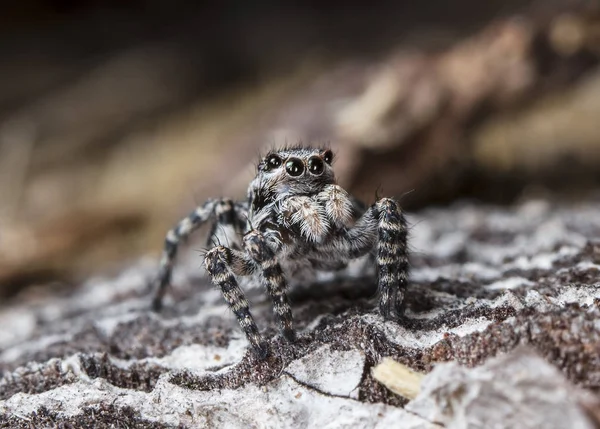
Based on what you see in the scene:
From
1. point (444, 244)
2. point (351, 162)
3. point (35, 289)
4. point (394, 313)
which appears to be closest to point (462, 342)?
point (394, 313)

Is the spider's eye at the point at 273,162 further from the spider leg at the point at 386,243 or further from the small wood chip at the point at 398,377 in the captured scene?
the small wood chip at the point at 398,377

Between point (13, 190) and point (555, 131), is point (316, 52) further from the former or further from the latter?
point (13, 190)

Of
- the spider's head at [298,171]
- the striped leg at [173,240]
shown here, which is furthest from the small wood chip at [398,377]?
the striped leg at [173,240]

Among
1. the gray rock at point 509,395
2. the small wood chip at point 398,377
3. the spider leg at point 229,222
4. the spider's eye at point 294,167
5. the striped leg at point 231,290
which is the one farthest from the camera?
the spider leg at point 229,222

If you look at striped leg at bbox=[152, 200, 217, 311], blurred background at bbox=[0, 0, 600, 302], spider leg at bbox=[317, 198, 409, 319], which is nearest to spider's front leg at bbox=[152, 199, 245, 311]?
striped leg at bbox=[152, 200, 217, 311]

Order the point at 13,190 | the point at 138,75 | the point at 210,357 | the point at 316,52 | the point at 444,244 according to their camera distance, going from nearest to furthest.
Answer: the point at 210,357 < the point at 444,244 < the point at 13,190 < the point at 138,75 < the point at 316,52

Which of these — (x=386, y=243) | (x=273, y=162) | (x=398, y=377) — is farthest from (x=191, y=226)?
(x=398, y=377)
